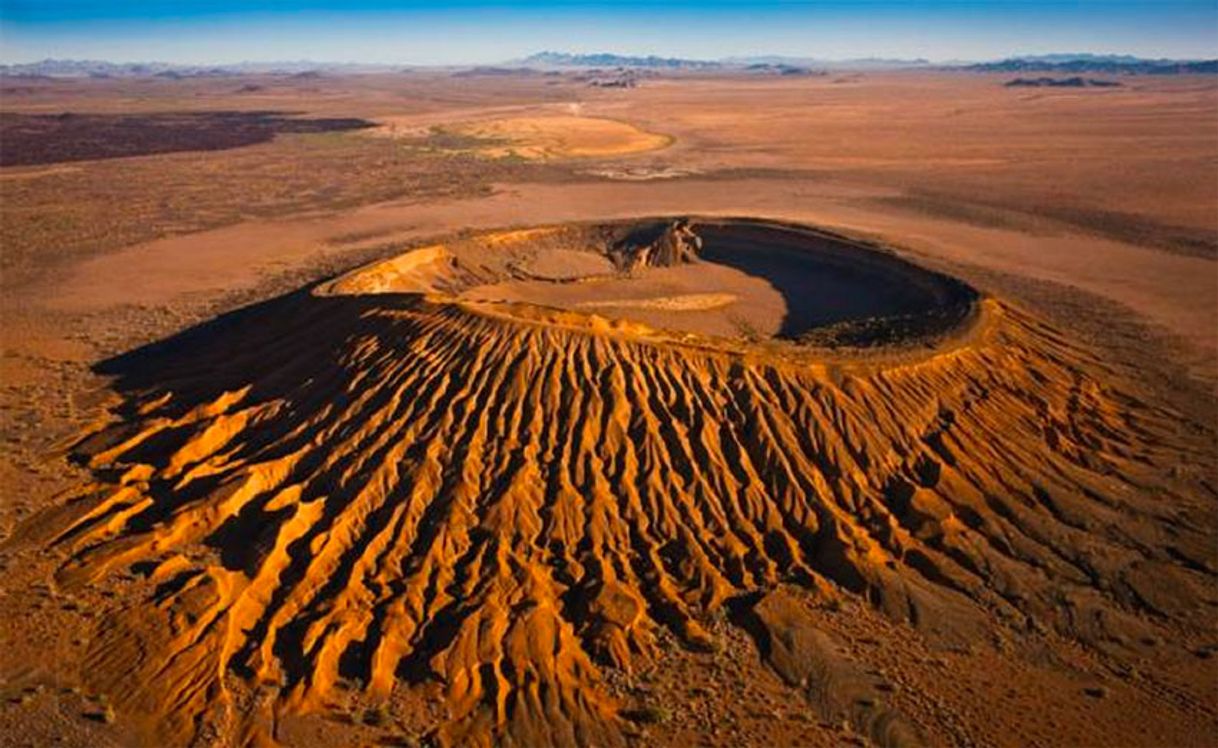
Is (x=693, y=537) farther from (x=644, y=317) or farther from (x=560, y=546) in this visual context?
(x=644, y=317)

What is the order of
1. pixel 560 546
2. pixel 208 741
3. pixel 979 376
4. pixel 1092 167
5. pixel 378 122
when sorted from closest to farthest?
pixel 208 741 < pixel 560 546 < pixel 979 376 < pixel 1092 167 < pixel 378 122

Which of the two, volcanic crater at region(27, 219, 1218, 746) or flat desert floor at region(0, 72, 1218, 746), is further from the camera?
volcanic crater at region(27, 219, 1218, 746)

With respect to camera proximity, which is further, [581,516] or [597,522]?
[581,516]

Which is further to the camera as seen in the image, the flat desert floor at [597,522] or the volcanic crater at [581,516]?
the volcanic crater at [581,516]

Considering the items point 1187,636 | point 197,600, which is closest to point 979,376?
point 1187,636

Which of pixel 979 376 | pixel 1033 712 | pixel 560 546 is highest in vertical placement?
pixel 979 376

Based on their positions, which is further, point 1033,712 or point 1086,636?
point 1086,636

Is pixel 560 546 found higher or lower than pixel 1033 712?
higher

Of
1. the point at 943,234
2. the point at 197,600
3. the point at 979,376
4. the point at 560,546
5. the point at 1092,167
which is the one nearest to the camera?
the point at 197,600
